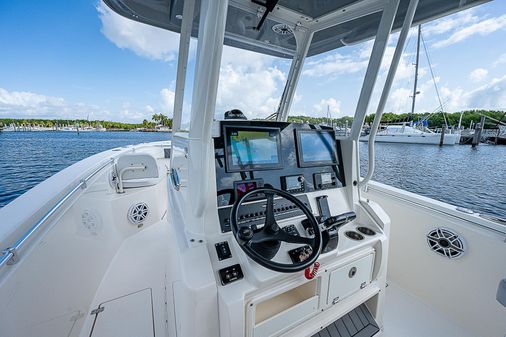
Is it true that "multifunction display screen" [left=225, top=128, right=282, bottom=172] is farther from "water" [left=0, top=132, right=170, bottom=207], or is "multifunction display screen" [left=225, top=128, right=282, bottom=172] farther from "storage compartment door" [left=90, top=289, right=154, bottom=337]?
"water" [left=0, top=132, right=170, bottom=207]

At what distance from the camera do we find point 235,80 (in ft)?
5.53

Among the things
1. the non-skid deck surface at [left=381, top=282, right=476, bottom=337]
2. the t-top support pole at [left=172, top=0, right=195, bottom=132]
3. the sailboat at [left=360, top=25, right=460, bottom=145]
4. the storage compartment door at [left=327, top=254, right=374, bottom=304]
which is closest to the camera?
the storage compartment door at [left=327, top=254, right=374, bottom=304]

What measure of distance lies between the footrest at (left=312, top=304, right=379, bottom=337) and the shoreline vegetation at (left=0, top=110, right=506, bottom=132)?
125cm

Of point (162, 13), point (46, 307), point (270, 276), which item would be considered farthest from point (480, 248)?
point (162, 13)

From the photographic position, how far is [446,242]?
141 centimetres

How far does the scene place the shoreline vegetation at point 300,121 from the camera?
5.45ft

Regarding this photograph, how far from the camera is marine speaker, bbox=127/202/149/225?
2.19 m

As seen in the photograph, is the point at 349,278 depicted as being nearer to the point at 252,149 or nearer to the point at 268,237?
the point at 268,237

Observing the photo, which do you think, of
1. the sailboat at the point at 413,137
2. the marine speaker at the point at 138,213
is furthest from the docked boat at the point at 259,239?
the sailboat at the point at 413,137

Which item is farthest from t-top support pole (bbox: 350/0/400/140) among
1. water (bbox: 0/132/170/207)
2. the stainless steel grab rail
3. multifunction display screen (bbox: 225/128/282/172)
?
water (bbox: 0/132/170/207)

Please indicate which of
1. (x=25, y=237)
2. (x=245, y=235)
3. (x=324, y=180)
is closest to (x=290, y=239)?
(x=245, y=235)

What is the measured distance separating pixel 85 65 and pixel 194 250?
12.7 metres

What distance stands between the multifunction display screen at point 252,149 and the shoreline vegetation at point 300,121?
1.31 ft

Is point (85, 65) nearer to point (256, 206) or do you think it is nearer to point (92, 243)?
point (92, 243)
